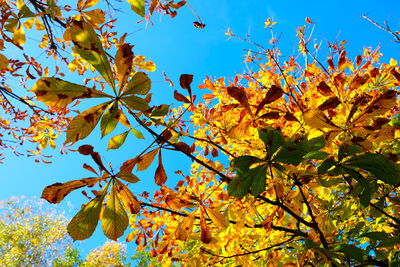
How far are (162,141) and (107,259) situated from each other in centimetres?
1802

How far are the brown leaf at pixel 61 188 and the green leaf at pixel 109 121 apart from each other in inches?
4.9

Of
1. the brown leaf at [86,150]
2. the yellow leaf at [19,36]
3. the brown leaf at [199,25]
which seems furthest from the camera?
the brown leaf at [199,25]

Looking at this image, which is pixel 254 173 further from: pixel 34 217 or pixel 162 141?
pixel 34 217

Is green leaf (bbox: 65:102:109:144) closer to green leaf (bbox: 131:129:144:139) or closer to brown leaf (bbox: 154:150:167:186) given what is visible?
green leaf (bbox: 131:129:144:139)

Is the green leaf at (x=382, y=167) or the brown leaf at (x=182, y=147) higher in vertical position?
the brown leaf at (x=182, y=147)

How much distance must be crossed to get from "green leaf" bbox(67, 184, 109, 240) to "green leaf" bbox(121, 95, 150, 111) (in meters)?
0.23

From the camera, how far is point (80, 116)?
2.16ft

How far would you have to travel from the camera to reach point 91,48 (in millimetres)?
626

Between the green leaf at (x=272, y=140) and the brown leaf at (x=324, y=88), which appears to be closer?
the green leaf at (x=272, y=140)

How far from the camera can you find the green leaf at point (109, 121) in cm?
68

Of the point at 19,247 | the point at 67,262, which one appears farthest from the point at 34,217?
the point at 67,262

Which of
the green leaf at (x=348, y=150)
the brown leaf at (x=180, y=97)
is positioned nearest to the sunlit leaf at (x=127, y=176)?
the brown leaf at (x=180, y=97)

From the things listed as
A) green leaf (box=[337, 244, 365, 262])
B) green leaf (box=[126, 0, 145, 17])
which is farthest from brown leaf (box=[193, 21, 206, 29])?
green leaf (box=[337, 244, 365, 262])

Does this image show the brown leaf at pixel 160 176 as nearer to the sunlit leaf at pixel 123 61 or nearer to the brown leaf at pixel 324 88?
the sunlit leaf at pixel 123 61
